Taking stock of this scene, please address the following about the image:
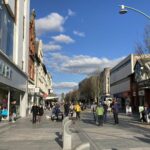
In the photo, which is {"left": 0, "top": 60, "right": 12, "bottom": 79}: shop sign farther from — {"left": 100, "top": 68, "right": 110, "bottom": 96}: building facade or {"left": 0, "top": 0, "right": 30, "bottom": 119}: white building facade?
{"left": 100, "top": 68, "right": 110, "bottom": 96}: building facade

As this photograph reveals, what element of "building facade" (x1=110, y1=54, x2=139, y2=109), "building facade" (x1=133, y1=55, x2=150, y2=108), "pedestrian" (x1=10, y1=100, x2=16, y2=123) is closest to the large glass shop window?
"pedestrian" (x1=10, y1=100, x2=16, y2=123)

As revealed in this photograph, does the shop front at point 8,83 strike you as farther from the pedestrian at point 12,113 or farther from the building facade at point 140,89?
the building facade at point 140,89

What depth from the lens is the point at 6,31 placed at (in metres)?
A: 30.1

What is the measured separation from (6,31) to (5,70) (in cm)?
363

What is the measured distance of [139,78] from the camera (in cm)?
6188

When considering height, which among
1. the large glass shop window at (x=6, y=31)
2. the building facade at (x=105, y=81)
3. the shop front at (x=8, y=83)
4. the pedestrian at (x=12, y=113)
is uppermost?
the building facade at (x=105, y=81)

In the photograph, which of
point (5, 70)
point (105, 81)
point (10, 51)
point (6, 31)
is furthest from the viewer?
point (105, 81)

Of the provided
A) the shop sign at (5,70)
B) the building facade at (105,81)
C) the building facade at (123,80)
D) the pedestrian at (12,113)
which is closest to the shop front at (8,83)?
the shop sign at (5,70)

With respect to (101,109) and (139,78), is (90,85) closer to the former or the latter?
(139,78)

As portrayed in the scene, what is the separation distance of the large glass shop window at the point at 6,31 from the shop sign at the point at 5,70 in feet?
4.02

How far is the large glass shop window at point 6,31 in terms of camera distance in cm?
2771

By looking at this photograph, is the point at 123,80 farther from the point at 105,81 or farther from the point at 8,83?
the point at 8,83

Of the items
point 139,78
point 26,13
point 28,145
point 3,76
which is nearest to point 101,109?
point 3,76

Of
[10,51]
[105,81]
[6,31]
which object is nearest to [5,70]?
[6,31]
